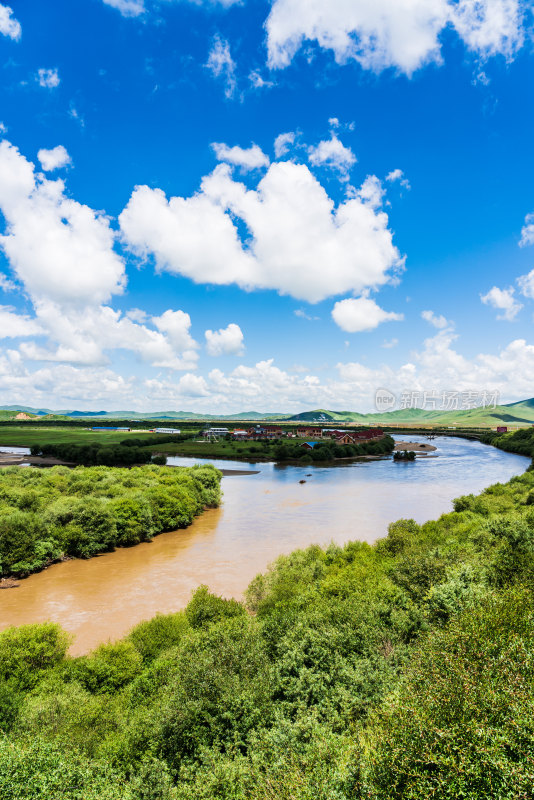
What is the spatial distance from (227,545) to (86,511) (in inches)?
610

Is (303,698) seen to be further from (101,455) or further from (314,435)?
(314,435)

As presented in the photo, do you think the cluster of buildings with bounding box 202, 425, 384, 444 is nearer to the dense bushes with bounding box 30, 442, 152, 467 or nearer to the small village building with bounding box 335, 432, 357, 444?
the small village building with bounding box 335, 432, 357, 444

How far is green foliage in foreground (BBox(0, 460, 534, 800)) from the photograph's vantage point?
28.9 ft

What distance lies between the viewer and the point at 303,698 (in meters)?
14.5

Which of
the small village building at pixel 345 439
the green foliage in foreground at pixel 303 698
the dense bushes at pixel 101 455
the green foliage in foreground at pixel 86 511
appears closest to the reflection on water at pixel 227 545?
the green foliage in foreground at pixel 86 511

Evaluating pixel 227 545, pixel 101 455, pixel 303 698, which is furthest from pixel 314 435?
pixel 303 698

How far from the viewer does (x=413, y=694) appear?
10.7m

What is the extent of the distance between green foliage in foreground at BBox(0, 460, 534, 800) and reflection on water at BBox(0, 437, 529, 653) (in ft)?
27.5

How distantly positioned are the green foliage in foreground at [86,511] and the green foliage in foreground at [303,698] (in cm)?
1884

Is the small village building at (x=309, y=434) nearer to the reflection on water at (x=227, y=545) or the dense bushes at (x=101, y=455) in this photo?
the reflection on water at (x=227, y=545)

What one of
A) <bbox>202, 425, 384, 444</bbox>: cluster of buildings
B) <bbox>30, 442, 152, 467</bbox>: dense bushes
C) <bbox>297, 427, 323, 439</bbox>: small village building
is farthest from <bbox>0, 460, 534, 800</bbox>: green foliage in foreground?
<bbox>297, 427, 323, 439</bbox>: small village building

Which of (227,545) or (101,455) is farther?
(101,455)

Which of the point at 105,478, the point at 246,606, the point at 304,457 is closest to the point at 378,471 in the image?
the point at 304,457

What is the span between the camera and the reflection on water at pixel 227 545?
29.2 meters
